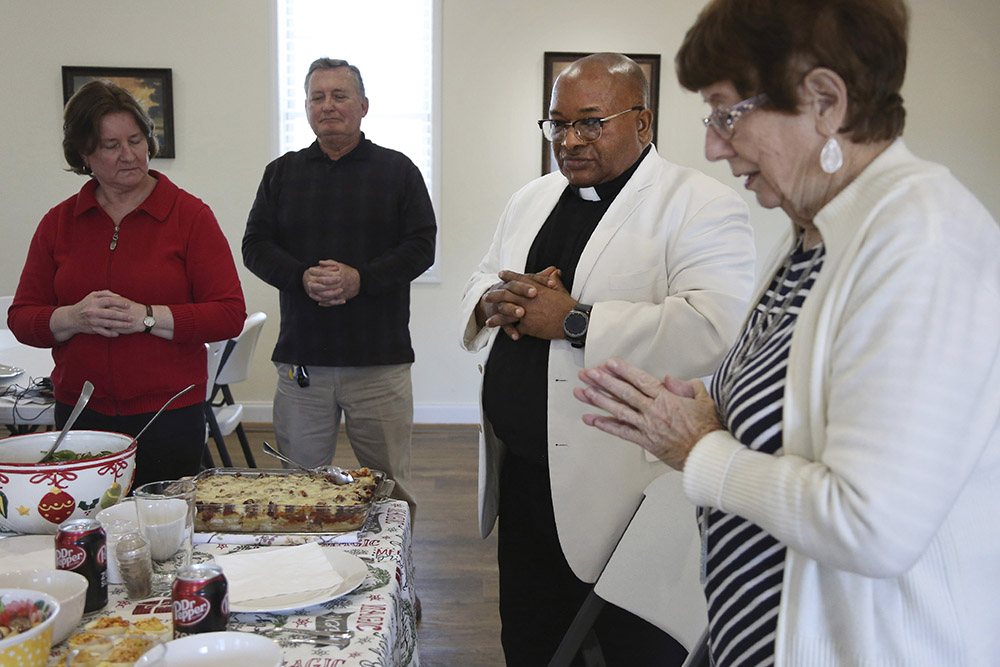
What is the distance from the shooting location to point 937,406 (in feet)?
2.62

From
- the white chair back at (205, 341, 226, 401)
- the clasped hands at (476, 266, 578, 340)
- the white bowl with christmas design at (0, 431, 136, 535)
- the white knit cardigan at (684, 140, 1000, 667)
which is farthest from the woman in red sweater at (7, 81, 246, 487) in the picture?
the white knit cardigan at (684, 140, 1000, 667)

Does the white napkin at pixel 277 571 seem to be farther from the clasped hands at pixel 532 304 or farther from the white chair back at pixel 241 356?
the white chair back at pixel 241 356

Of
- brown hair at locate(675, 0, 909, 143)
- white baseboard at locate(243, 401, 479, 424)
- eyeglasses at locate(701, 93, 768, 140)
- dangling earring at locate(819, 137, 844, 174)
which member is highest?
brown hair at locate(675, 0, 909, 143)

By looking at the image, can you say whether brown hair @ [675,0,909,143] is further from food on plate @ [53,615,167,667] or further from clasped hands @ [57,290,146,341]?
clasped hands @ [57,290,146,341]

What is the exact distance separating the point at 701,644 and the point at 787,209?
2.28 feet

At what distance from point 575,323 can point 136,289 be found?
3.61 ft

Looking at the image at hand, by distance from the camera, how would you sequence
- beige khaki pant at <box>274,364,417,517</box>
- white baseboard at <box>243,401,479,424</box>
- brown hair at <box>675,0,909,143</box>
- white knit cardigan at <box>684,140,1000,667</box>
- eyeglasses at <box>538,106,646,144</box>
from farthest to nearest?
white baseboard at <box>243,401,479,424</box> < beige khaki pant at <box>274,364,417,517</box> < eyeglasses at <box>538,106,646,144</box> < brown hair at <box>675,0,909,143</box> < white knit cardigan at <box>684,140,1000,667</box>

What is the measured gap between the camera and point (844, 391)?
2.81 ft

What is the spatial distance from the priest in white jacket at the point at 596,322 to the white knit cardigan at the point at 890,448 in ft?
2.37

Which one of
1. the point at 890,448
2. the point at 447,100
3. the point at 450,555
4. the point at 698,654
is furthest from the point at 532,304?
the point at 447,100

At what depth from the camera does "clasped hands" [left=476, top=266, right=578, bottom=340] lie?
5.73ft

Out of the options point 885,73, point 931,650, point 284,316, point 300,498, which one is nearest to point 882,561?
point 931,650

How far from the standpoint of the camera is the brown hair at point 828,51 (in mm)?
918

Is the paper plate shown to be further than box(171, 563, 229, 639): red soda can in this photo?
Yes
